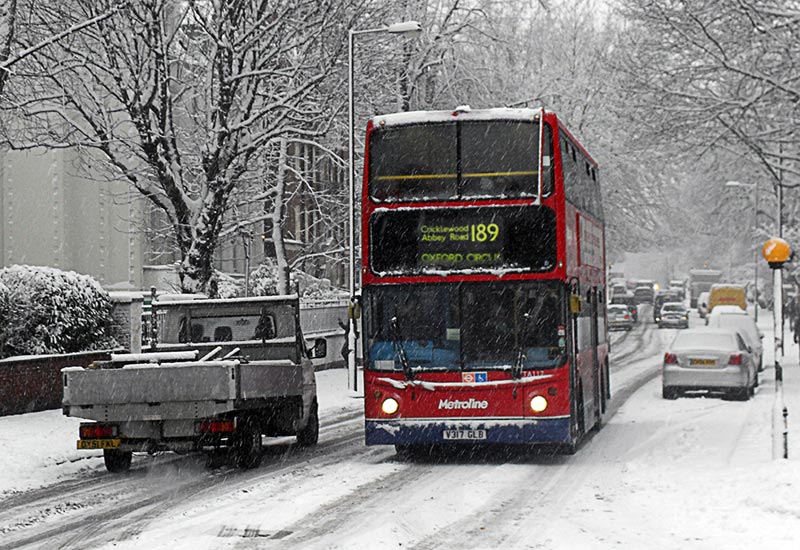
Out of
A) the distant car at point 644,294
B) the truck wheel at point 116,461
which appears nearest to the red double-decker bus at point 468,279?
the truck wheel at point 116,461

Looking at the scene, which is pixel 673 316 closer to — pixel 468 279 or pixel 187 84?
pixel 187 84

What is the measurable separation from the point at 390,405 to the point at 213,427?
240 centimetres

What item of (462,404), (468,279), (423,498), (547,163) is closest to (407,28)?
(547,163)

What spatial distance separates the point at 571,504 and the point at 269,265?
99.8 ft

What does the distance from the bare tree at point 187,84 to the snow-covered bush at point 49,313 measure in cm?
369

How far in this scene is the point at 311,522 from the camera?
10852mm

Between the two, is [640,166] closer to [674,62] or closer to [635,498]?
[674,62]

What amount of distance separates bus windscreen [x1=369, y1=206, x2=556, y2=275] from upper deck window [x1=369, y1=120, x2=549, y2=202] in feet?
0.71

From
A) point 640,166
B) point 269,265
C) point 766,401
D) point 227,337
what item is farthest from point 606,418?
point 640,166

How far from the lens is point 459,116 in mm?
15609

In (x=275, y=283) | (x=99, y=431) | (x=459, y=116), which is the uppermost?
(x=459, y=116)

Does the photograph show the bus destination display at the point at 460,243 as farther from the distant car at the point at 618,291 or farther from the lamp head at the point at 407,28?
the distant car at the point at 618,291

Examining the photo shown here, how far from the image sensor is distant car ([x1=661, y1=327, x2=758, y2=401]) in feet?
86.4

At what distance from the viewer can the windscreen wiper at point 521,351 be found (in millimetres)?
15352
